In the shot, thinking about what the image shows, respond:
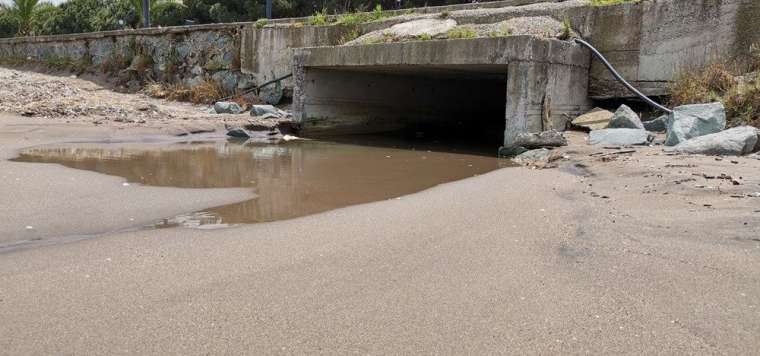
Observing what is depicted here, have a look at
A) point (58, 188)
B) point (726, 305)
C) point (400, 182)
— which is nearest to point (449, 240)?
point (726, 305)

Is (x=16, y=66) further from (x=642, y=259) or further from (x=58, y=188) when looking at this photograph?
(x=642, y=259)

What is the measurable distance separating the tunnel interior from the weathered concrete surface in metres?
0.02

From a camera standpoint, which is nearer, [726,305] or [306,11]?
[726,305]

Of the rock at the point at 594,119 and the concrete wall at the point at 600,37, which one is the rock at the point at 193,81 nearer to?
the concrete wall at the point at 600,37

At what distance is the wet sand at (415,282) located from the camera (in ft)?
7.98

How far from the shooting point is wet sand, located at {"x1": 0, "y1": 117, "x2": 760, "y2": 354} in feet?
7.98

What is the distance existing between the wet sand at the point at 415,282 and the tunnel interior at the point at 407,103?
623cm

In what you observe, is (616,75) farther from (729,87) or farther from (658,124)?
(729,87)

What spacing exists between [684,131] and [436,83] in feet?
23.1

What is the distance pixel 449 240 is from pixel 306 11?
99.5 feet

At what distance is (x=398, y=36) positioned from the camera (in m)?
10.3

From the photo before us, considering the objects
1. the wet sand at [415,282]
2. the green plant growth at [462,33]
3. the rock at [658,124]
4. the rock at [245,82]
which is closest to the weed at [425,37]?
the green plant growth at [462,33]

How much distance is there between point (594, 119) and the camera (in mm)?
8930

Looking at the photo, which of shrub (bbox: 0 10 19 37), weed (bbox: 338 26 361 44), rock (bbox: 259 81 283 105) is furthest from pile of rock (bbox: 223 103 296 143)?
shrub (bbox: 0 10 19 37)
